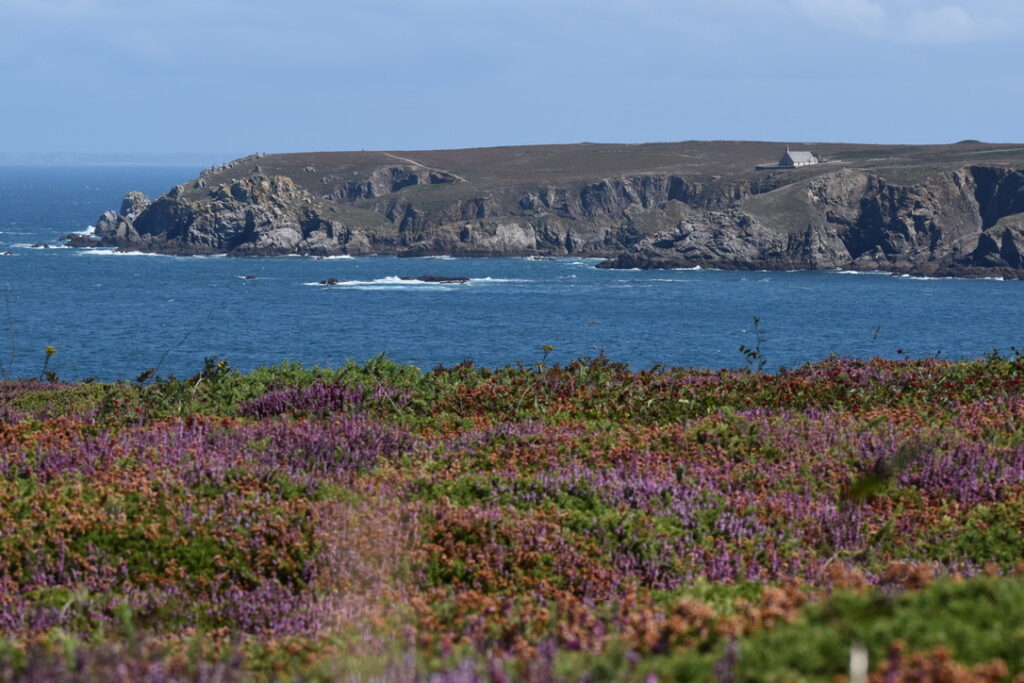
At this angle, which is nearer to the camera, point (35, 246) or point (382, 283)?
point (382, 283)

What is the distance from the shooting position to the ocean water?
7500 cm

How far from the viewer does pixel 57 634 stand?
6168mm

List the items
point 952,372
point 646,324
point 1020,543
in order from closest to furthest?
point 1020,543, point 952,372, point 646,324

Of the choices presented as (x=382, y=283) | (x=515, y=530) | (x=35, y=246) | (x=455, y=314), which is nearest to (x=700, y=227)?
(x=382, y=283)

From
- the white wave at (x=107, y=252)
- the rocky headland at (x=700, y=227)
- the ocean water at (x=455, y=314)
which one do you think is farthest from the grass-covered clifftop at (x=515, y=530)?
the white wave at (x=107, y=252)

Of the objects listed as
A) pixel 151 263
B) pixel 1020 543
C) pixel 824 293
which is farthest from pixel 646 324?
pixel 1020 543

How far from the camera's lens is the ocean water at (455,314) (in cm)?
7500

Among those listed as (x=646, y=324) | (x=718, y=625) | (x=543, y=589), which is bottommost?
(x=646, y=324)

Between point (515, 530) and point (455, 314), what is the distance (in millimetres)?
92793

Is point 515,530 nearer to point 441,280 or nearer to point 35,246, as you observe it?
point 441,280

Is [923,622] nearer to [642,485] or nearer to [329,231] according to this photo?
[642,485]

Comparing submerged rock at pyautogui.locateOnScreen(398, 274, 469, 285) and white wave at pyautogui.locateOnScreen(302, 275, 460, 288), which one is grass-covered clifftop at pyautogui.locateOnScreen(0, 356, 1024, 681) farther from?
submerged rock at pyautogui.locateOnScreen(398, 274, 469, 285)

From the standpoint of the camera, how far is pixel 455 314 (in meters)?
101

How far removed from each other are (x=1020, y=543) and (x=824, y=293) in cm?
11730
